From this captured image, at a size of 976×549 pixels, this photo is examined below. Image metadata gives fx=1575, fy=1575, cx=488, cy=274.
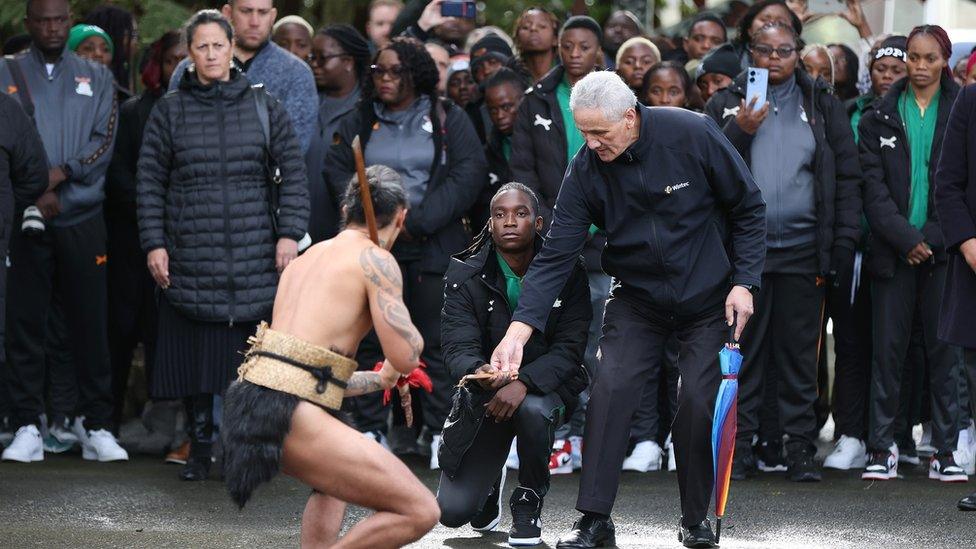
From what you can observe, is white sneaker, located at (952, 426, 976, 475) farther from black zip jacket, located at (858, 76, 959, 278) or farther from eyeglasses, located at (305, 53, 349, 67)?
eyeglasses, located at (305, 53, 349, 67)

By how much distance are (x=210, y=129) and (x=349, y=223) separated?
9.41 ft

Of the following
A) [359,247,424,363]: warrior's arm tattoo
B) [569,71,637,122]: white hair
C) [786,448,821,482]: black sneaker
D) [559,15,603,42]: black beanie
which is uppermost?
[559,15,603,42]: black beanie

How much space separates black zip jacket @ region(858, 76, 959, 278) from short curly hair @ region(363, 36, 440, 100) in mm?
2620

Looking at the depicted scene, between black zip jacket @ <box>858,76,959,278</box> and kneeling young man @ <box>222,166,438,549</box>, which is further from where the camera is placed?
black zip jacket @ <box>858,76,959,278</box>

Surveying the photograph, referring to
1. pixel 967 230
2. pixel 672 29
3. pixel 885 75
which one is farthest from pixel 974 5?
pixel 967 230

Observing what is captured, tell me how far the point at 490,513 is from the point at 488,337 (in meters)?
0.86

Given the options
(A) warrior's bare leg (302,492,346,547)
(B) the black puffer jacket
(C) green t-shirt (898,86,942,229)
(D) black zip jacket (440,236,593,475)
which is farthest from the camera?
(C) green t-shirt (898,86,942,229)

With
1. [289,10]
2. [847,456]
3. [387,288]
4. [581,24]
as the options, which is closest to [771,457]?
[847,456]

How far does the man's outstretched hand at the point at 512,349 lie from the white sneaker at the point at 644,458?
2.40 m

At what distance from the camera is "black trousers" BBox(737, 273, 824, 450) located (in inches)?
354

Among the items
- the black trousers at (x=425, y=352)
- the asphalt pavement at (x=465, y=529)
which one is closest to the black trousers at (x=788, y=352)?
the asphalt pavement at (x=465, y=529)

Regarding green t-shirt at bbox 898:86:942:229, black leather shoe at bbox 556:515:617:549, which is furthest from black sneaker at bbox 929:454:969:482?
black leather shoe at bbox 556:515:617:549

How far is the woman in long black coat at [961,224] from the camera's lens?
25.8 feet

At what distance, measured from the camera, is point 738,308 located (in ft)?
23.3
